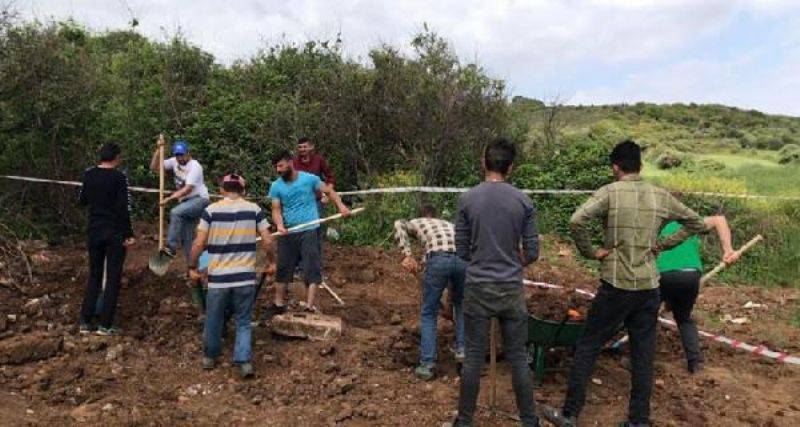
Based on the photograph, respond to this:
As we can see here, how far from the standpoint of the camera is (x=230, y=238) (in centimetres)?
538

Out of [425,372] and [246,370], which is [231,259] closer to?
[246,370]

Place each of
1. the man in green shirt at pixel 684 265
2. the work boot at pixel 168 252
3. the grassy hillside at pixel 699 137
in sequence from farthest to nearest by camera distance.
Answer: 1. the grassy hillside at pixel 699 137
2. the work boot at pixel 168 252
3. the man in green shirt at pixel 684 265

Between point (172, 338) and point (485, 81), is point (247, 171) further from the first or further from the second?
point (172, 338)

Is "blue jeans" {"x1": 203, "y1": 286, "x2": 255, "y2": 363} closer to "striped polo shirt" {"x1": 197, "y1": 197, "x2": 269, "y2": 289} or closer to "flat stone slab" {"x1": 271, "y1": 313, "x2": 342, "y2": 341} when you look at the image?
"striped polo shirt" {"x1": 197, "y1": 197, "x2": 269, "y2": 289}

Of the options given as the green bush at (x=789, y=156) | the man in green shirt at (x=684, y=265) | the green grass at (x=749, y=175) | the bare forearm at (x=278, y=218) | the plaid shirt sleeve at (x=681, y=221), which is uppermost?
the green bush at (x=789, y=156)

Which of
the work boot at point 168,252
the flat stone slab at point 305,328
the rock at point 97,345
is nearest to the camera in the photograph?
the rock at point 97,345

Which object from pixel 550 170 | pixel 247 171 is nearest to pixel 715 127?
pixel 550 170

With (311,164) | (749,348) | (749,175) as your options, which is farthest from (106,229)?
(749,175)

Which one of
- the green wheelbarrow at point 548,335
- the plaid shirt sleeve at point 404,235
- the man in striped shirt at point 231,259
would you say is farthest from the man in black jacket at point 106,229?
the green wheelbarrow at point 548,335

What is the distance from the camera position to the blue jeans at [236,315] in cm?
546

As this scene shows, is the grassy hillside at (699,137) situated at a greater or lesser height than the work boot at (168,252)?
greater

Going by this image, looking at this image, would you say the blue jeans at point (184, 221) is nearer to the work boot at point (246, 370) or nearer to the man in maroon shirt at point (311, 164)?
the man in maroon shirt at point (311, 164)

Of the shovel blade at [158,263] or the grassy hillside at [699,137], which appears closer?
the shovel blade at [158,263]

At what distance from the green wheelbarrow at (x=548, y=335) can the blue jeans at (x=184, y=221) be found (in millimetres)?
4037
